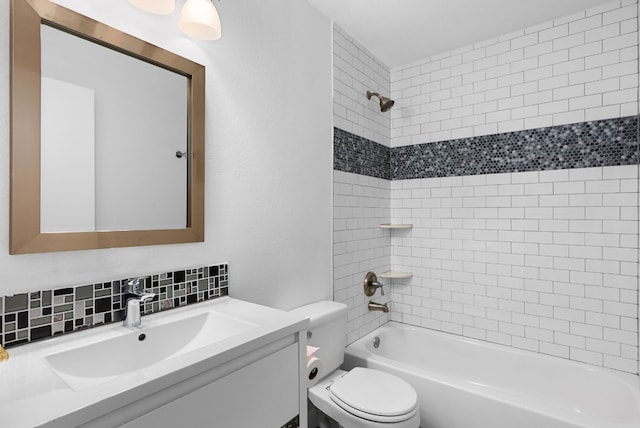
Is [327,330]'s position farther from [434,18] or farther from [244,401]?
[434,18]

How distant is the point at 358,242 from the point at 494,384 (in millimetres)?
1338

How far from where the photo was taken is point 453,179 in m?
2.65

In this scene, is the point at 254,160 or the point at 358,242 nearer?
the point at 254,160

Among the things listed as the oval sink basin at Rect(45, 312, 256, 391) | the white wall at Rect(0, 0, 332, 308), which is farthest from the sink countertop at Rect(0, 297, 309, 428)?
the white wall at Rect(0, 0, 332, 308)

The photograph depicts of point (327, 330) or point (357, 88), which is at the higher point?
point (357, 88)

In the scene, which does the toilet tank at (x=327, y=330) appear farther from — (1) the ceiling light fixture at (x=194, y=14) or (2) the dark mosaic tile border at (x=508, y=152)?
(1) the ceiling light fixture at (x=194, y=14)

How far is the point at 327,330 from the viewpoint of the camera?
190cm

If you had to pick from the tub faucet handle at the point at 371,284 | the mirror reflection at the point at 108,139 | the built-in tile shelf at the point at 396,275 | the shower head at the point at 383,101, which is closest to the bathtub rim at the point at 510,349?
the tub faucet handle at the point at 371,284

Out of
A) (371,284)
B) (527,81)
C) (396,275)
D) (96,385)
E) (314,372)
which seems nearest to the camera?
(96,385)

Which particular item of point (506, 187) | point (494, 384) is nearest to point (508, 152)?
point (506, 187)

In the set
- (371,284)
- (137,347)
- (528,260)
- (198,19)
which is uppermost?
(198,19)

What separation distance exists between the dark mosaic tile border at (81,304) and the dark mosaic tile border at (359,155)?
125 centimetres

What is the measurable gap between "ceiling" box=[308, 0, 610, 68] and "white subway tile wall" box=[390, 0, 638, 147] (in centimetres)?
10

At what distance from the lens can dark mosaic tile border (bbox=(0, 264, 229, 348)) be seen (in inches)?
37.5
